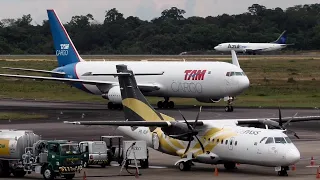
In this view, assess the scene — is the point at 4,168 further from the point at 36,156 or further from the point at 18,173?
the point at 36,156

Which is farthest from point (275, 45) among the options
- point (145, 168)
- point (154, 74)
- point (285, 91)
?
point (145, 168)

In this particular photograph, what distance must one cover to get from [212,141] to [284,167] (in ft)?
14.2

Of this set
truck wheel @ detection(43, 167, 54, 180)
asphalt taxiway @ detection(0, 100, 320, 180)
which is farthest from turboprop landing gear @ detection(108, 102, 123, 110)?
truck wheel @ detection(43, 167, 54, 180)

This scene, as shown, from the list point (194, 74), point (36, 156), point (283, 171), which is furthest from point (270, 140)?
point (194, 74)

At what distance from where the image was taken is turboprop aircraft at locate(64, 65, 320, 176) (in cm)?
3606

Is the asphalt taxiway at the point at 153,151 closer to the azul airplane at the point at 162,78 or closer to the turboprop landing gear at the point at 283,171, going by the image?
the turboprop landing gear at the point at 283,171

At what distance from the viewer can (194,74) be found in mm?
71750

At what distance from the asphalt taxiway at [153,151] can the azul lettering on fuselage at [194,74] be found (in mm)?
3048

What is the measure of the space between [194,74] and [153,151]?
23.5 meters

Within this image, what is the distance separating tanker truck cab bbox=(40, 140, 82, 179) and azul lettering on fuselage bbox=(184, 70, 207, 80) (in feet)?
121

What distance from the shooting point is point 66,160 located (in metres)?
34.7

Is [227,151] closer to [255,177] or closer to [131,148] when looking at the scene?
[255,177]

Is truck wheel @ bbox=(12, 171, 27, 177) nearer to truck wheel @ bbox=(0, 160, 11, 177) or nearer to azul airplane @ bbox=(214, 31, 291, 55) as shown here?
truck wheel @ bbox=(0, 160, 11, 177)

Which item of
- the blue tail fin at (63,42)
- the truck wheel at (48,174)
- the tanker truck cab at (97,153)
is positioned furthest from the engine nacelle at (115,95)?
the truck wheel at (48,174)
